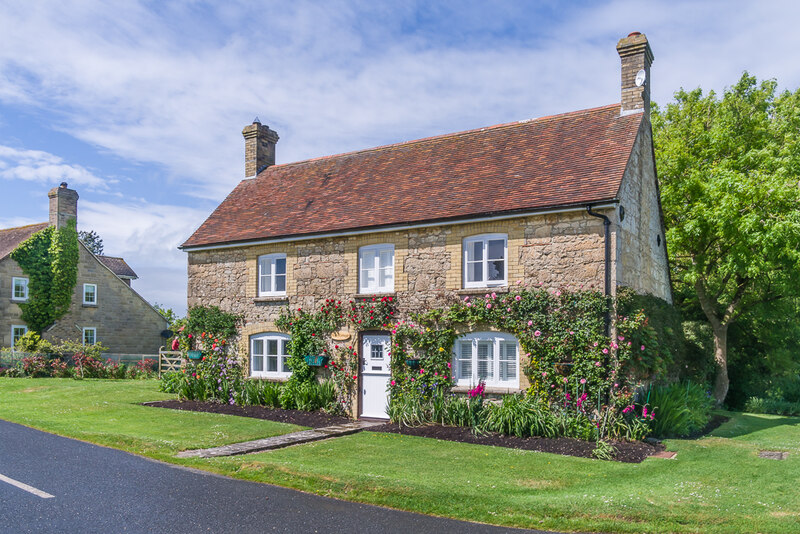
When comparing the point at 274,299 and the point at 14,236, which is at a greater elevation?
the point at 14,236

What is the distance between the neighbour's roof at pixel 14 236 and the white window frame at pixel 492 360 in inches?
1065

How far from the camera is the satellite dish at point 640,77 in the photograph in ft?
53.0

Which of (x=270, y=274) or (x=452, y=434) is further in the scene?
(x=270, y=274)

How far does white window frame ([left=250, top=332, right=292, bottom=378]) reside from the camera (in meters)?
18.4

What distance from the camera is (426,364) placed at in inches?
614

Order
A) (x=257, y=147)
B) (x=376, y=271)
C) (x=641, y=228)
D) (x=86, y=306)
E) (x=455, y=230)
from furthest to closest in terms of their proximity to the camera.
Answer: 1. (x=86, y=306)
2. (x=257, y=147)
3. (x=376, y=271)
4. (x=641, y=228)
5. (x=455, y=230)

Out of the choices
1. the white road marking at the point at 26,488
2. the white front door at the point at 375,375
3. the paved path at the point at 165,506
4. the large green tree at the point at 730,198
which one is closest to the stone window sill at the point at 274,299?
the white front door at the point at 375,375

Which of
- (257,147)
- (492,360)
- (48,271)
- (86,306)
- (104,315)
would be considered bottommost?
(492,360)

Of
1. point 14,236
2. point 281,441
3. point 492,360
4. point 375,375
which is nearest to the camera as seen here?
point 281,441

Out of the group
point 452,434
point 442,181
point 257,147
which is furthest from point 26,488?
point 257,147

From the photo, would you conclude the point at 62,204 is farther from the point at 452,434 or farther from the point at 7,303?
the point at 452,434

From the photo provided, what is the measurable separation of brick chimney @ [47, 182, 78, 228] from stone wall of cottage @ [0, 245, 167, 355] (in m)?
1.95

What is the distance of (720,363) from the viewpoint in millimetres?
22781

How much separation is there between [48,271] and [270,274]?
20.2 meters
